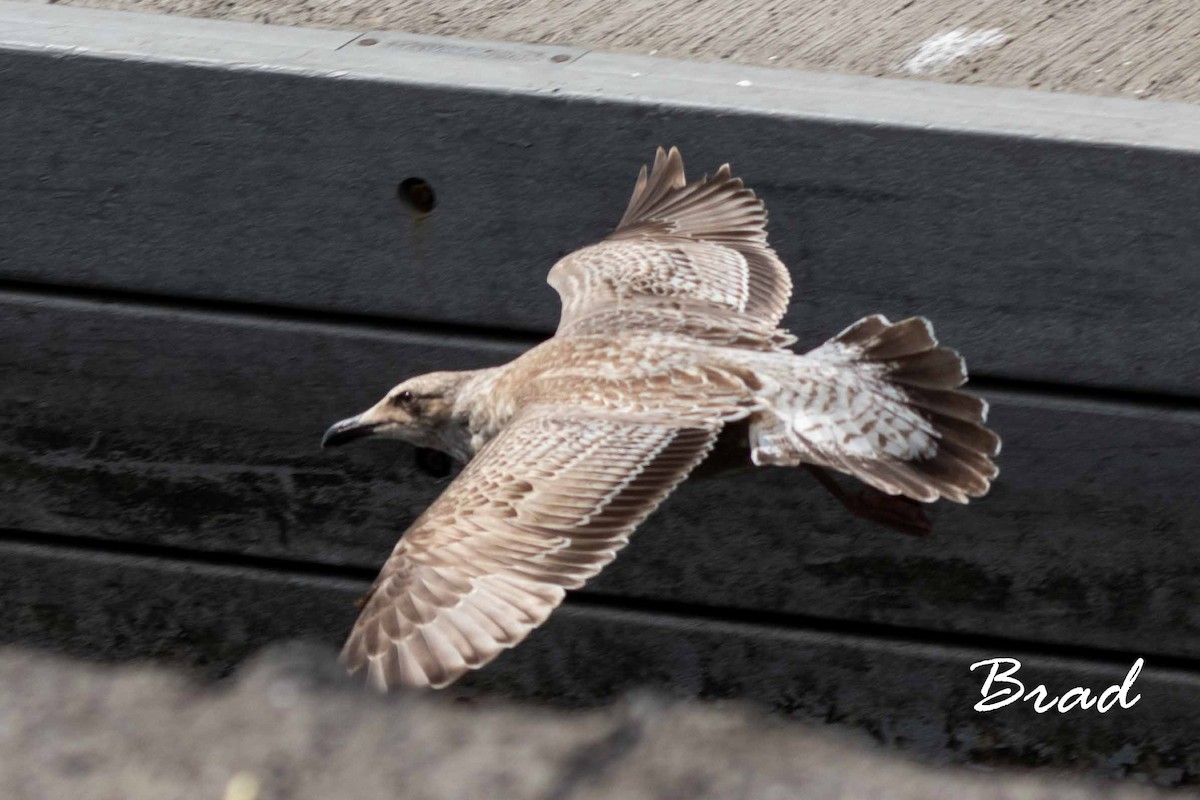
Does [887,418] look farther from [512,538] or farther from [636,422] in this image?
[512,538]

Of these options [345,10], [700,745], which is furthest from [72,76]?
[700,745]

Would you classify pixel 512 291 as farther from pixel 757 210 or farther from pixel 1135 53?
pixel 1135 53

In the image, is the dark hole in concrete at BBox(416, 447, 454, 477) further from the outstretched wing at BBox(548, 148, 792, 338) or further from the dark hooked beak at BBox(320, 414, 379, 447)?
the outstretched wing at BBox(548, 148, 792, 338)

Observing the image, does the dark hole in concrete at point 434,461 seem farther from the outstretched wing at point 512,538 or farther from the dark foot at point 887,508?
the dark foot at point 887,508

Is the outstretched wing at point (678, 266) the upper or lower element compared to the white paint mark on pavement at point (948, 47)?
lower

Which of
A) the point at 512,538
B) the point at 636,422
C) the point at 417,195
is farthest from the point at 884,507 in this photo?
the point at 417,195

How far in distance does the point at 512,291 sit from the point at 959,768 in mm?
1652

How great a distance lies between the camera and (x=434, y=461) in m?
3.53

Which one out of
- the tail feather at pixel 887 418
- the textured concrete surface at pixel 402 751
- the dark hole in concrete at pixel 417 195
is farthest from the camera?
the textured concrete surface at pixel 402 751

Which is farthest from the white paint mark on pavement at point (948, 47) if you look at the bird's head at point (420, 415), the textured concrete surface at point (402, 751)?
the textured concrete surface at point (402, 751)

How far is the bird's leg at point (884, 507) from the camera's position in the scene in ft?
9.65

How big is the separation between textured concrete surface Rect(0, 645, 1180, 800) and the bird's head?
4.04 feet

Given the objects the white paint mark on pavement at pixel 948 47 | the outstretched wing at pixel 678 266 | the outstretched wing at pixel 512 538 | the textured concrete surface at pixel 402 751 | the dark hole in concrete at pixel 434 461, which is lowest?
the textured concrete surface at pixel 402 751

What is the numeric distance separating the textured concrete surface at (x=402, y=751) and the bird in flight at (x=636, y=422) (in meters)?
1.16
